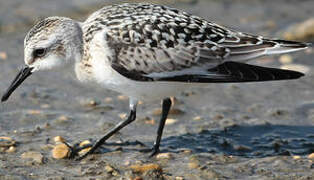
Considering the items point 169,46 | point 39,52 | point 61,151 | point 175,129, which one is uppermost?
point 169,46

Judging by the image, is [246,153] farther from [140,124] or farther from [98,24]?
[98,24]

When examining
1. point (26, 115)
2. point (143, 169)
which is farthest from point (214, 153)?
point (26, 115)

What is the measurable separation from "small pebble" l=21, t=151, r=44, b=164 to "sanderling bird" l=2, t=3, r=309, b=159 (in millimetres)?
894

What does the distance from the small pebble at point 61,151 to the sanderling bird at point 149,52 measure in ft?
2.76

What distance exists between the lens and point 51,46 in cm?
684

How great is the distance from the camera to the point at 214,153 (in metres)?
7.22

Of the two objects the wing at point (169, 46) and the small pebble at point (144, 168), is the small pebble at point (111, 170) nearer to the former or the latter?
the small pebble at point (144, 168)

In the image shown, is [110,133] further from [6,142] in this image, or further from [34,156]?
[6,142]

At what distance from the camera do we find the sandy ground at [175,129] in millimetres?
6699

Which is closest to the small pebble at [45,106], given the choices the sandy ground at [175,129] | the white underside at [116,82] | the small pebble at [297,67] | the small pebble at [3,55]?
the sandy ground at [175,129]

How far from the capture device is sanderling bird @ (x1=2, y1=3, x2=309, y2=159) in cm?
668

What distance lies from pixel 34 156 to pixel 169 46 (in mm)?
1991

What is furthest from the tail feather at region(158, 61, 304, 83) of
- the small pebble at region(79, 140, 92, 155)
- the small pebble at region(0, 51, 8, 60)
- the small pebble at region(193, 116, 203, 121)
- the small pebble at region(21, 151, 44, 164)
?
the small pebble at region(0, 51, 8, 60)

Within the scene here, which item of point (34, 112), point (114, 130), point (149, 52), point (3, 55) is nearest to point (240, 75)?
point (149, 52)
